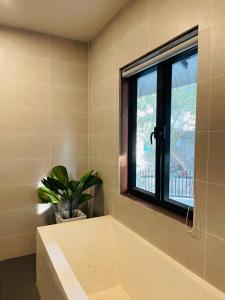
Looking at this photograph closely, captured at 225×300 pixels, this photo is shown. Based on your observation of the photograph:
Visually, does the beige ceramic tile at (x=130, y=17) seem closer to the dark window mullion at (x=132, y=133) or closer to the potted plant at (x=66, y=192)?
the dark window mullion at (x=132, y=133)

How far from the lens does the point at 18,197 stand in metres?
2.46

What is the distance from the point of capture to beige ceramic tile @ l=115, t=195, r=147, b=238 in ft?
6.00

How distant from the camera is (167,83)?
5.73 ft

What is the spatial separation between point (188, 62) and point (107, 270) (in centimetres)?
185

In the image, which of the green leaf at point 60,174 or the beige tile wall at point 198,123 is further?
the green leaf at point 60,174

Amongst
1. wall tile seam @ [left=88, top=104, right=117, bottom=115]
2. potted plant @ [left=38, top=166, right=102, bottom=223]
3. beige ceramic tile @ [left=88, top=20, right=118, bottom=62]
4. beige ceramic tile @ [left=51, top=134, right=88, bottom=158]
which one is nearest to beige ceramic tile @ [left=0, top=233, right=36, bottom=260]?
potted plant @ [left=38, top=166, right=102, bottom=223]

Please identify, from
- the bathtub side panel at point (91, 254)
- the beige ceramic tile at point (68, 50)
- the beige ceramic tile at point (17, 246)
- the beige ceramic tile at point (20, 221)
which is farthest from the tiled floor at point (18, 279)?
the beige ceramic tile at point (68, 50)

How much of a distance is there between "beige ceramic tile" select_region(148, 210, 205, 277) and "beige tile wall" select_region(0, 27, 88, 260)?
4.36 feet

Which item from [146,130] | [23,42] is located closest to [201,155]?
[146,130]

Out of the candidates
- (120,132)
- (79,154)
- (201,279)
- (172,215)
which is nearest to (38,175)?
(79,154)

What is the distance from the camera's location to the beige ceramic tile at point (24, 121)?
2.35 m

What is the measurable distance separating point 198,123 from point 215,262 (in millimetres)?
777

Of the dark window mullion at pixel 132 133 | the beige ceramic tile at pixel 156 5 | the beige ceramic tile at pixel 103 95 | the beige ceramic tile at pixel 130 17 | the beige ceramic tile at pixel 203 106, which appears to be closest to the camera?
the beige ceramic tile at pixel 203 106

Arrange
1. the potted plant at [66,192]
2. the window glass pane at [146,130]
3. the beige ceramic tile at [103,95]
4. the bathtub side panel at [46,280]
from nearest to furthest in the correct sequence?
the bathtub side panel at [46,280], the window glass pane at [146,130], the beige ceramic tile at [103,95], the potted plant at [66,192]
